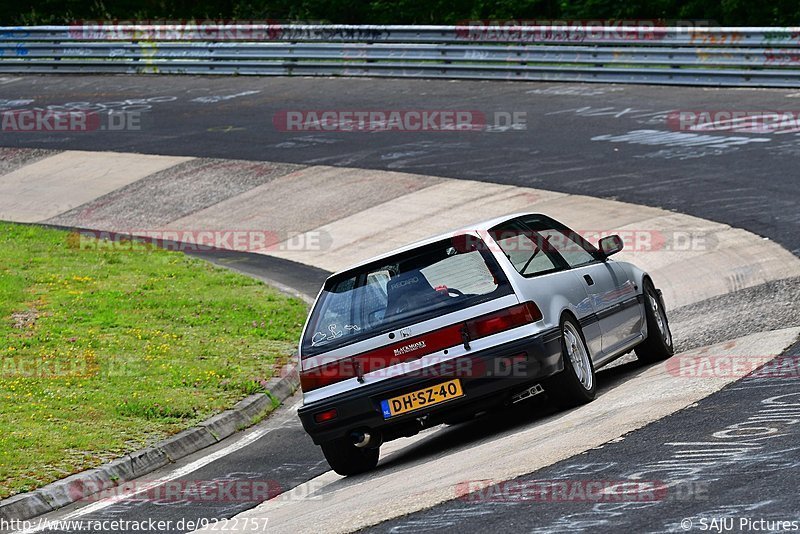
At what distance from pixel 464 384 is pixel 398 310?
2.35 ft

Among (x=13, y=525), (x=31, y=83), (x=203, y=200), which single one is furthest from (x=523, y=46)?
(x=13, y=525)

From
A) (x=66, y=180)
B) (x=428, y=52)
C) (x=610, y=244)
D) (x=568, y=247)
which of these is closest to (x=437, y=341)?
(x=568, y=247)

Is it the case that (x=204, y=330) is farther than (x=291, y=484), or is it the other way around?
(x=204, y=330)

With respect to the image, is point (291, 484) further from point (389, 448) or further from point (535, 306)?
point (535, 306)

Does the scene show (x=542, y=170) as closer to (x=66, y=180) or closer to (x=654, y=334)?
(x=66, y=180)

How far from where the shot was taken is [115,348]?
12.9 m

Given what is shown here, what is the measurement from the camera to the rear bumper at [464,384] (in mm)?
8422

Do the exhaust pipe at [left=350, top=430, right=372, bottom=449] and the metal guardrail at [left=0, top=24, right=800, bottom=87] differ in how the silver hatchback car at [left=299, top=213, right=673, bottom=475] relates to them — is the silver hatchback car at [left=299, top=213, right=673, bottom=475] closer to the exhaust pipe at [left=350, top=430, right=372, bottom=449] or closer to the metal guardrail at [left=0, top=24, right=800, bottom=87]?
the exhaust pipe at [left=350, top=430, right=372, bottom=449]

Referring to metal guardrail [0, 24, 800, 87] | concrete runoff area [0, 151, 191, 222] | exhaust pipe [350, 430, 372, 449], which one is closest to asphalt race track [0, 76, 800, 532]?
exhaust pipe [350, 430, 372, 449]

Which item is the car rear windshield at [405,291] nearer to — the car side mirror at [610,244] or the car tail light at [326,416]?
the car tail light at [326,416]

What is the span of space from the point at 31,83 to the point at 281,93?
8.08 m

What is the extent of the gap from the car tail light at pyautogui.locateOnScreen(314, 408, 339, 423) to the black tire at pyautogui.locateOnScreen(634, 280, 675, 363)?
10.2 feet

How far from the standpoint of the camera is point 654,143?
20406mm

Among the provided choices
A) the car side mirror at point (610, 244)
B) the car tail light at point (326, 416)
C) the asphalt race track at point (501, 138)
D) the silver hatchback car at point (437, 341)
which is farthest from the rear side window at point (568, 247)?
the asphalt race track at point (501, 138)
